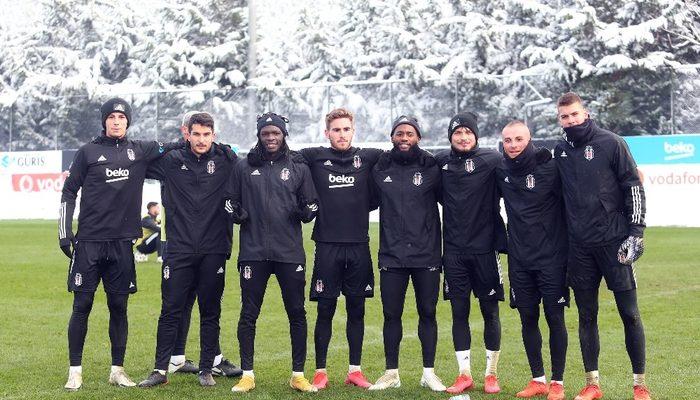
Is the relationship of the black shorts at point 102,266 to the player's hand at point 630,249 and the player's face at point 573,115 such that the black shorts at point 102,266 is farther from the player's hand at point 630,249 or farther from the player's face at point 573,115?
the player's hand at point 630,249

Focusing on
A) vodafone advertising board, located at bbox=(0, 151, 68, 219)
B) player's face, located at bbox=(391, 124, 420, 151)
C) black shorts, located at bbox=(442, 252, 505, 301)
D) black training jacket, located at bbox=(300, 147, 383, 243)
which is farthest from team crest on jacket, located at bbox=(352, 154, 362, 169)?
vodafone advertising board, located at bbox=(0, 151, 68, 219)

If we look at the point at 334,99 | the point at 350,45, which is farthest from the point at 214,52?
the point at 334,99

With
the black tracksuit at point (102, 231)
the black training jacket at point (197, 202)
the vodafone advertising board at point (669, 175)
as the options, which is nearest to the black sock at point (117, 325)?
the black tracksuit at point (102, 231)

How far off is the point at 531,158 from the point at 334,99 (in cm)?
2531

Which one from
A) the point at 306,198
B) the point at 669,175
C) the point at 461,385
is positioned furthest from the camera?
the point at 669,175

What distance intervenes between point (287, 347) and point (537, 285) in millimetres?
3253

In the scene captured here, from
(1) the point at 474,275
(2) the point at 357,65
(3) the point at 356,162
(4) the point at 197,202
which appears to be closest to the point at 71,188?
(4) the point at 197,202

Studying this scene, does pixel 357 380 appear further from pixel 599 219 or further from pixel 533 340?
pixel 599 219

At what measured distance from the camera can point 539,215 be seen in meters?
7.35

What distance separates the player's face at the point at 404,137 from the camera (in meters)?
7.78

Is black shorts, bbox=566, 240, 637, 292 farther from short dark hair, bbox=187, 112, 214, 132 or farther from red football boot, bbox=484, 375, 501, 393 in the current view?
short dark hair, bbox=187, 112, 214, 132

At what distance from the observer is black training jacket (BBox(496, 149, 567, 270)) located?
24.1 feet

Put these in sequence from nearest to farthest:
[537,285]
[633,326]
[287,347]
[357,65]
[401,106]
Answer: [633,326]
[537,285]
[287,347]
[401,106]
[357,65]

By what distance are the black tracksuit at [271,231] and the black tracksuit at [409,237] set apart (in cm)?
61
